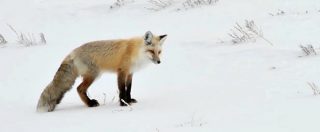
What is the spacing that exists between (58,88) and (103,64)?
729 mm

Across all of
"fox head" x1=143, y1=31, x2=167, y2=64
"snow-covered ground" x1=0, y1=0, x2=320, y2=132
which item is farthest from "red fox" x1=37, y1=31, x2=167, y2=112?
"snow-covered ground" x1=0, y1=0, x2=320, y2=132

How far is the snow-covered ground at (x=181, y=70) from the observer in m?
6.75

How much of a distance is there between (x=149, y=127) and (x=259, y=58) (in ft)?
12.0

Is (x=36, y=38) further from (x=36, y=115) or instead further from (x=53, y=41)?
(x=36, y=115)

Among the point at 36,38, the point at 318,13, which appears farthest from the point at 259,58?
the point at 36,38

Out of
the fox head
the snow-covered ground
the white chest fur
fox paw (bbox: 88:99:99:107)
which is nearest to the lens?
the snow-covered ground

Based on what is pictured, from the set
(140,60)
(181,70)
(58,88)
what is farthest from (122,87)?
(181,70)

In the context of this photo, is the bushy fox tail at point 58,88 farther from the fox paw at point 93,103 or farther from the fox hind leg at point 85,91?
the fox paw at point 93,103

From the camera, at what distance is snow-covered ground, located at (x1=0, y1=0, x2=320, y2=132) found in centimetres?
675

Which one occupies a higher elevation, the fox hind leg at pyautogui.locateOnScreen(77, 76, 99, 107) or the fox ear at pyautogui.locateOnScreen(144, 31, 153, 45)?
the fox ear at pyautogui.locateOnScreen(144, 31, 153, 45)

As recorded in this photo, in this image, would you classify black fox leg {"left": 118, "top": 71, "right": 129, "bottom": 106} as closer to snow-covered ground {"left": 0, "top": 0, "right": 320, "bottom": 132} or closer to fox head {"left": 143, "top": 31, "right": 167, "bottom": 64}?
snow-covered ground {"left": 0, "top": 0, "right": 320, "bottom": 132}

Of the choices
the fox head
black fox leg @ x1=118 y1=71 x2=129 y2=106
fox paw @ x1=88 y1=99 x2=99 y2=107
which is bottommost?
fox paw @ x1=88 y1=99 x2=99 y2=107

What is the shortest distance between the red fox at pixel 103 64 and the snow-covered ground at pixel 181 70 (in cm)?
23

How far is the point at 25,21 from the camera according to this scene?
573 inches
